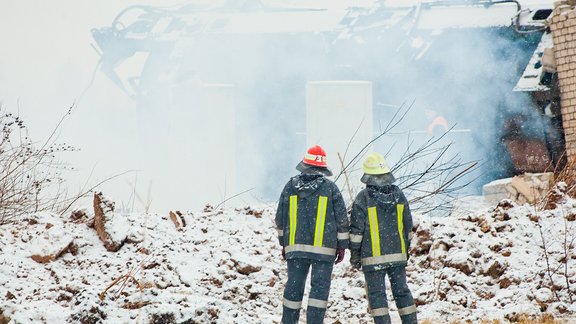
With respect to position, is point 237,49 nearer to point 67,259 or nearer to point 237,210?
point 237,210

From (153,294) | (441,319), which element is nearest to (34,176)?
(153,294)

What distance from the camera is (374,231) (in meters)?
5.18

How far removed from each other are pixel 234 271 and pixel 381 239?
2222mm

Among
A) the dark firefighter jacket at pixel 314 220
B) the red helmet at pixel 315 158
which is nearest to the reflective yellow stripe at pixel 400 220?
the dark firefighter jacket at pixel 314 220

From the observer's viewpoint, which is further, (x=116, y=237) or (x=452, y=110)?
(x=452, y=110)

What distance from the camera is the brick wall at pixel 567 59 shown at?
37.5ft

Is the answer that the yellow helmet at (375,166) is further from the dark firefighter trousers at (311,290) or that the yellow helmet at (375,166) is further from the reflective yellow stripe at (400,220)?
the dark firefighter trousers at (311,290)

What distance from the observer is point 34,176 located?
26.2 ft

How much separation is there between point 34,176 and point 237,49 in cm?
743

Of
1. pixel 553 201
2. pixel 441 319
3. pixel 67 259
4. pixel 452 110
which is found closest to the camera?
pixel 441 319

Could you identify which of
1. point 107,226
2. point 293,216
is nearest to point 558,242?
point 293,216

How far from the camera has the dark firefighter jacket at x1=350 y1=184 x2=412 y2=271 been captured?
16.9ft

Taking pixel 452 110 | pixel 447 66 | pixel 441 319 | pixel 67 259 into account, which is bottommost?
pixel 441 319

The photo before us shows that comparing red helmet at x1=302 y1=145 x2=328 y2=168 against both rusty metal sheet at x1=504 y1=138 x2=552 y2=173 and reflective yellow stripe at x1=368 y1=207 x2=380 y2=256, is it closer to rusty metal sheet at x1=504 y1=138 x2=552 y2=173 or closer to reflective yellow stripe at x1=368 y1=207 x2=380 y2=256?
reflective yellow stripe at x1=368 y1=207 x2=380 y2=256
